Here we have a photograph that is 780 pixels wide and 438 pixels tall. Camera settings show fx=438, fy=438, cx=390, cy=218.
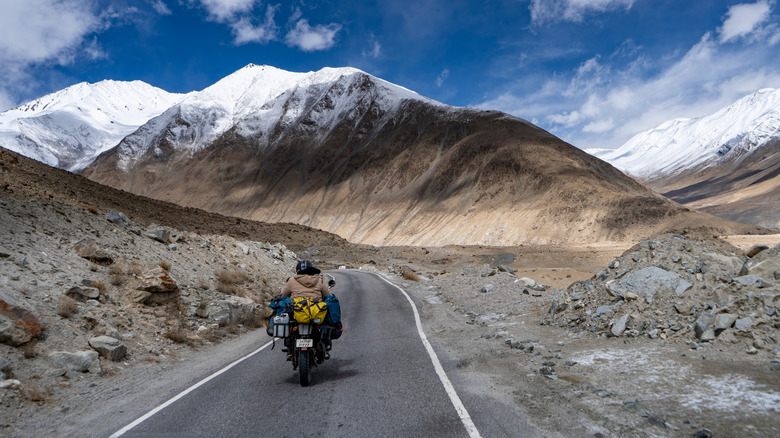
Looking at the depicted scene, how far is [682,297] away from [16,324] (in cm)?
1226

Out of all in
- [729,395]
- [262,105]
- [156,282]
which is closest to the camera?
[729,395]

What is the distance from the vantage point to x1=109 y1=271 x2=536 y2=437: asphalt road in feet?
16.8

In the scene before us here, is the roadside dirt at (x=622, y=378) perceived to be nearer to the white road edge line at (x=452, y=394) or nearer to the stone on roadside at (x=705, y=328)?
the stone on roadside at (x=705, y=328)

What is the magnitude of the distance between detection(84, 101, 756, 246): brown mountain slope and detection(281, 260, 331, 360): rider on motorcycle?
57.9 meters

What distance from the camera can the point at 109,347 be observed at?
8.62 metres

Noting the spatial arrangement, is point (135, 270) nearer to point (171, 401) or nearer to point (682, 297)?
point (171, 401)

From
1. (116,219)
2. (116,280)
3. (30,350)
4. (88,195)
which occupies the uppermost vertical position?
(88,195)

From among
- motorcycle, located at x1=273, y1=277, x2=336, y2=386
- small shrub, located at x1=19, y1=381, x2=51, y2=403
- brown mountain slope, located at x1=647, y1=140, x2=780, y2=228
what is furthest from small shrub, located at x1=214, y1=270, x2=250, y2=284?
brown mountain slope, located at x1=647, y1=140, x2=780, y2=228

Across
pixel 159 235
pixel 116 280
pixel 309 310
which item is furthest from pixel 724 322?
pixel 159 235

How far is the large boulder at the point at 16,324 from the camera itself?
7.34 metres

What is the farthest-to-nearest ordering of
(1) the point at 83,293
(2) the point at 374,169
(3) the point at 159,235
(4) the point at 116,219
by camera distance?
(2) the point at 374,169 → (3) the point at 159,235 → (4) the point at 116,219 → (1) the point at 83,293

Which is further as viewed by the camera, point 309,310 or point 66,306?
point 66,306

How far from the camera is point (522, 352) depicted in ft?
27.6

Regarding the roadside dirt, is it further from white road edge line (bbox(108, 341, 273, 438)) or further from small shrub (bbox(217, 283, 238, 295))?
small shrub (bbox(217, 283, 238, 295))
